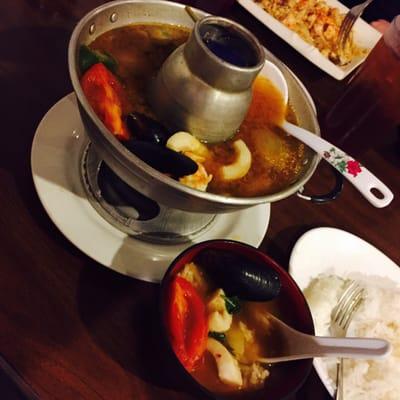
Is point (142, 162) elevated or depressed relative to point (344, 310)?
elevated

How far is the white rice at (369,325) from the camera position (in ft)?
3.47

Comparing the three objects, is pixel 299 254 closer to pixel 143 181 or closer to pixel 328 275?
pixel 328 275

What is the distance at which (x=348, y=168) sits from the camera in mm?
1094

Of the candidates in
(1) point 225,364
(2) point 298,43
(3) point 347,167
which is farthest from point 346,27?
(1) point 225,364

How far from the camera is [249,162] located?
1047 millimetres

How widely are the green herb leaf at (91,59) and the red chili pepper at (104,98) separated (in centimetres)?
1

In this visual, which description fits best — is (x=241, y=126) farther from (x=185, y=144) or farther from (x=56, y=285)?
(x=56, y=285)

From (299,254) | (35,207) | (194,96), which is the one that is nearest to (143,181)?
(194,96)

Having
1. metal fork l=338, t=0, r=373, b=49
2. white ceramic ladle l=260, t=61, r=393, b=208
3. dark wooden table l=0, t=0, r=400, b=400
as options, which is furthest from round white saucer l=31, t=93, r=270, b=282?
metal fork l=338, t=0, r=373, b=49

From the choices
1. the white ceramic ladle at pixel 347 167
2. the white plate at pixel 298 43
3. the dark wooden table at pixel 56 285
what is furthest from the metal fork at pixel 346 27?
the white ceramic ladle at pixel 347 167

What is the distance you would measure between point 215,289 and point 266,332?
134 millimetres

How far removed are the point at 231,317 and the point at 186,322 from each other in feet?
0.34

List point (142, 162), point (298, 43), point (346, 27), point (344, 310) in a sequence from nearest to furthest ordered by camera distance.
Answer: point (142, 162) → point (344, 310) → point (298, 43) → point (346, 27)

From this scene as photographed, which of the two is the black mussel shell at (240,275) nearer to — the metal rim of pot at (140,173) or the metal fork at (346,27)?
the metal rim of pot at (140,173)
